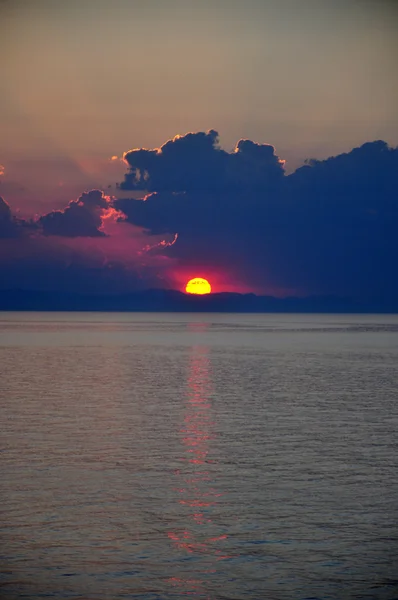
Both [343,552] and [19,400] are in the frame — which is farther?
[19,400]

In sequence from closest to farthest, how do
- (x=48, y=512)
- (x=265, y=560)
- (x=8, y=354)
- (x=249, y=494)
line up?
(x=265, y=560), (x=48, y=512), (x=249, y=494), (x=8, y=354)

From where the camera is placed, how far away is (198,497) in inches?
782

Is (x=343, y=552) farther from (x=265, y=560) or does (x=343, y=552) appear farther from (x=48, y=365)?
(x=48, y=365)

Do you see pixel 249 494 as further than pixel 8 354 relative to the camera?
No

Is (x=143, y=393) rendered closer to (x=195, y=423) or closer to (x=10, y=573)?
(x=195, y=423)

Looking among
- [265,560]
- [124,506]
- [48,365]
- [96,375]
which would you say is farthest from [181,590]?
[48,365]

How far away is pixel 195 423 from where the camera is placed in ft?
108

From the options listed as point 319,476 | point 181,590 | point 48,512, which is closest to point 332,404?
point 319,476

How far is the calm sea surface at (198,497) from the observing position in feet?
46.9

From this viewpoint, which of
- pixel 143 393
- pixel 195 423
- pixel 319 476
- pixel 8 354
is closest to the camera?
pixel 319 476

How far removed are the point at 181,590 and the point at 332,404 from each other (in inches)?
1073

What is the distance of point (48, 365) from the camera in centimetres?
6688

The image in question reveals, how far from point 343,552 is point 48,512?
21.8 ft

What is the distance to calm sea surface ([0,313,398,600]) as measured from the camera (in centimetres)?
1430
